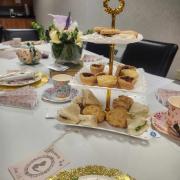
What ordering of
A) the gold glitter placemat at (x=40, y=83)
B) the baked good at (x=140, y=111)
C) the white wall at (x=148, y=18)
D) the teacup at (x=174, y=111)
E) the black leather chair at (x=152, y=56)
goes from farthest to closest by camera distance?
the white wall at (x=148, y=18) < the black leather chair at (x=152, y=56) < the gold glitter placemat at (x=40, y=83) < the baked good at (x=140, y=111) < the teacup at (x=174, y=111)

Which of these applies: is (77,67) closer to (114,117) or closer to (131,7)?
(114,117)

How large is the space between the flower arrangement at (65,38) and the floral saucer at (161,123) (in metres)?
0.70

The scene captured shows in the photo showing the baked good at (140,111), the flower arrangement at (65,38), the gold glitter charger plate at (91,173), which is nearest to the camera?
the gold glitter charger plate at (91,173)

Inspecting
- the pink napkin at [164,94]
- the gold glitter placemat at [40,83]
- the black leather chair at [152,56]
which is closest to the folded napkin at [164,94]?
the pink napkin at [164,94]

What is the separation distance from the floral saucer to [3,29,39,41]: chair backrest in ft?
7.26

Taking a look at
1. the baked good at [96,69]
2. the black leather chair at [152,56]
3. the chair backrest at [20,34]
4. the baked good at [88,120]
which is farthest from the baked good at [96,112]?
the chair backrest at [20,34]

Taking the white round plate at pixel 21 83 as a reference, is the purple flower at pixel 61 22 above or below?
above

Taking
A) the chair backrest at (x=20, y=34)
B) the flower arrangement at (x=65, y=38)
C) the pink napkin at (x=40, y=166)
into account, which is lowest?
the pink napkin at (x=40, y=166)

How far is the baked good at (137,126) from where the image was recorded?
0.82 meters

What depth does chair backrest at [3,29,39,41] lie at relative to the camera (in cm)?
273

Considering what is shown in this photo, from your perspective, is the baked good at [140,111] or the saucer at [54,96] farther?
the saucer at [54,96]

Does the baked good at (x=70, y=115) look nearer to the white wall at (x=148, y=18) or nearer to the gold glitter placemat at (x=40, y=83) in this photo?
the gold glitter placemat at (x=40, y=83)

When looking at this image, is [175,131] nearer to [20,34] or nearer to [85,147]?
[85,147]

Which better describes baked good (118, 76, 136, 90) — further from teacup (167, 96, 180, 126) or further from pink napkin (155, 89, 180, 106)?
pink napkin (155, 89, 180, 106)
